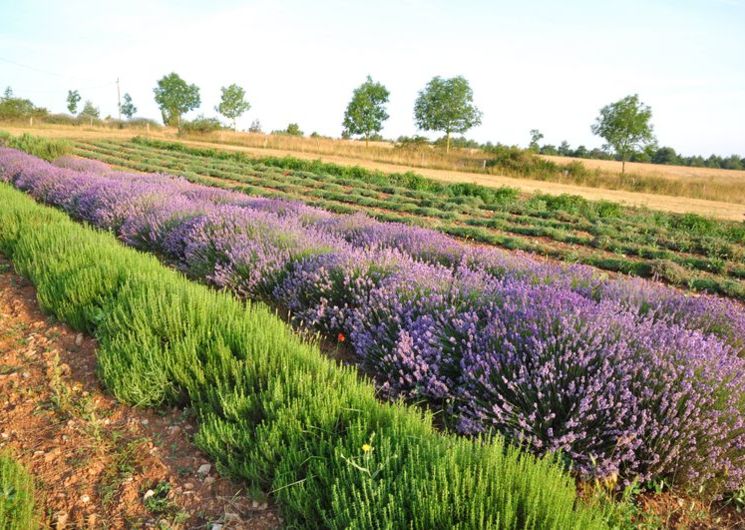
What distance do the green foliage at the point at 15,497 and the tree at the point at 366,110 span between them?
183ft

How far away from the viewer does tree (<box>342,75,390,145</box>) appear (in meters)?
55.6

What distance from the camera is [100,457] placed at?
96.3 inches

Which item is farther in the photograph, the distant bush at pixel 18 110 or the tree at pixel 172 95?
the tree at pixel 172 95

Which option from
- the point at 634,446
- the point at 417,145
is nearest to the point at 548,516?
the point at 634,446

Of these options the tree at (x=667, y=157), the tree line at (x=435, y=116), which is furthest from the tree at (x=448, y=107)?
the tree at (x=667, y=157)

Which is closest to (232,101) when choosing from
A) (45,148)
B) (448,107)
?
(448,107)

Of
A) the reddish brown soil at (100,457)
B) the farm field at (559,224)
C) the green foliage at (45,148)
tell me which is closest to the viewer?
the reddish brown soil at (100,457)

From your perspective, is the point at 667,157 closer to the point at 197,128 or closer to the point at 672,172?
the point at 672,172

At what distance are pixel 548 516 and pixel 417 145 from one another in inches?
2042

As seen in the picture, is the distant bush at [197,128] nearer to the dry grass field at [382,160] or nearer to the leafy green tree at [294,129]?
the dry grass field at [382,160]

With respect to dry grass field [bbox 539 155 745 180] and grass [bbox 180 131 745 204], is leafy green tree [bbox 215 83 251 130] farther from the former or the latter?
dry grass field [bbox 539 155 745 180]

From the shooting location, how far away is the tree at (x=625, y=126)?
137 feet

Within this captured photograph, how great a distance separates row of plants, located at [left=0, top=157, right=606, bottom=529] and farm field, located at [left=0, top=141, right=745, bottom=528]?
0.01 m

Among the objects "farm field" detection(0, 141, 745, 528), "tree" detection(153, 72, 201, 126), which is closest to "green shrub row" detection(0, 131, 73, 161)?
"farm field" detection(0, 141, 745, 528)
